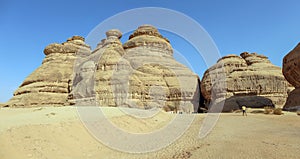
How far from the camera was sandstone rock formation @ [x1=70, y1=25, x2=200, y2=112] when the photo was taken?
24906 millimetres

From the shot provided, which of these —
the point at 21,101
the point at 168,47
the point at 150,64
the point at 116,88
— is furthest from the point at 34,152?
the point at 168,47

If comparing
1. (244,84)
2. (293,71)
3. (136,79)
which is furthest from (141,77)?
(293,71)

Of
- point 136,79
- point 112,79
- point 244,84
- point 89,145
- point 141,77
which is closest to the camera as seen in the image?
point 89,145

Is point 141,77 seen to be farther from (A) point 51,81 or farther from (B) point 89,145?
(B) point 89,145

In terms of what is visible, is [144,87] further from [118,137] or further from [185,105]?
[118,137]

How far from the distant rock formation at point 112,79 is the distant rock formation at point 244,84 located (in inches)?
156

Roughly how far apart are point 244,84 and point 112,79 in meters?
22.2

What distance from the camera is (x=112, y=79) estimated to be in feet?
82.8

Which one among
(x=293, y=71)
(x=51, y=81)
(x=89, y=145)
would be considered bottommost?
(x=89, y=145)

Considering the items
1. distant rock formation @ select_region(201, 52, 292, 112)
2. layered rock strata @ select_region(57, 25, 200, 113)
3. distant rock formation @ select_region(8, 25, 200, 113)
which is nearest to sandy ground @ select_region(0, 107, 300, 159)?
layered rock strata @ select_region(57, 25, 200, 113)

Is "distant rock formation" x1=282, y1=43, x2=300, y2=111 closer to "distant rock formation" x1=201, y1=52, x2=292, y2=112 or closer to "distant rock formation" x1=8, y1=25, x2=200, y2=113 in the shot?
"distant rock formation" x1=201, y1=52, x2=292, y2=112

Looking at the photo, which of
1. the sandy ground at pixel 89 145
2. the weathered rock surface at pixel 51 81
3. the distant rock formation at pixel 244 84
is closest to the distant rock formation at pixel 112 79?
the weathered rock surface at pixel 51 81

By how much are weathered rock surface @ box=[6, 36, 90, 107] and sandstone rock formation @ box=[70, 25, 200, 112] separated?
3440 mm

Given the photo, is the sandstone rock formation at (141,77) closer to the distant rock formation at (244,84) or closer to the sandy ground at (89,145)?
the distant rock formation at (244,84)
